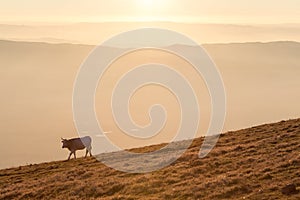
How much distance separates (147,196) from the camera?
25781 mm

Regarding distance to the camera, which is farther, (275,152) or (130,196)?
(275,152)

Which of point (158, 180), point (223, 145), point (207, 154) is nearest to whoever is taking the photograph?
point (158, 180)

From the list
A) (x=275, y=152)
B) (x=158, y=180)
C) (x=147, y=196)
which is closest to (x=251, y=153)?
(x=275, y=152)

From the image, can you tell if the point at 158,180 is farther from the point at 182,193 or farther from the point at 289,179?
the point at 289,179

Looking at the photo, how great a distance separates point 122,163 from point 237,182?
47.5ft

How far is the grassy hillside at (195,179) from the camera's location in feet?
80.3

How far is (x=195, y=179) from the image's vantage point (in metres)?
28.0

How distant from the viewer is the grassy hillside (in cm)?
2447

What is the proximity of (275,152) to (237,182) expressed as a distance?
25.9 ft

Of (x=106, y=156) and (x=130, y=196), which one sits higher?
(x=106, y=156)

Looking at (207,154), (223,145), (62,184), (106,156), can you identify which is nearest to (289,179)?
(207,154)

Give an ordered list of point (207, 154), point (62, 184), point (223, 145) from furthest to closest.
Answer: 1. point (223, 145)
2. point (207, 154)
3. point (62, 184)

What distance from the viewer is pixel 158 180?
2884 centimetres

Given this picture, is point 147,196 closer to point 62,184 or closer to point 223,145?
point 62,184
